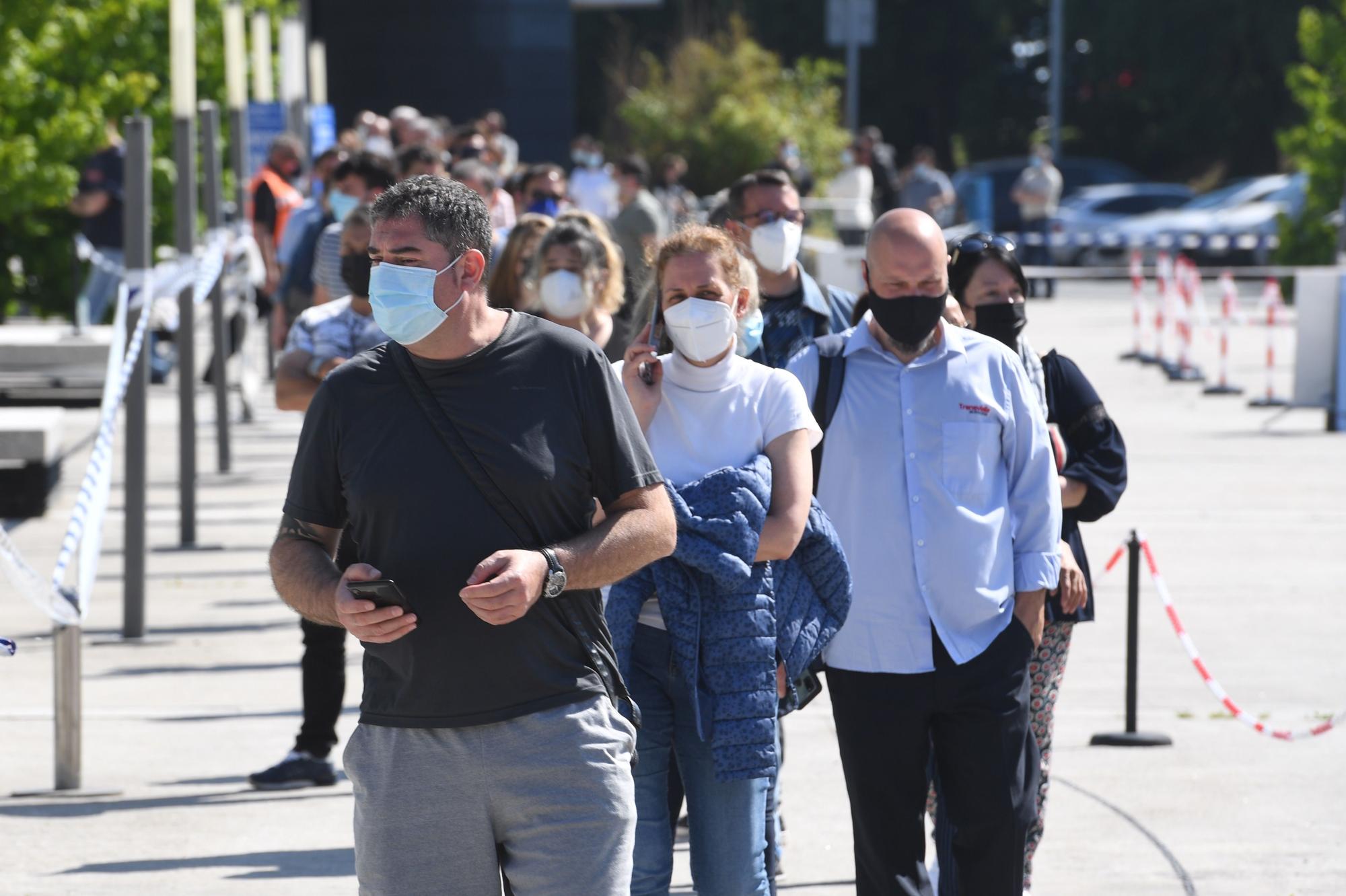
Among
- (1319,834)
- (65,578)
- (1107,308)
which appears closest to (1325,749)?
(1319,834)

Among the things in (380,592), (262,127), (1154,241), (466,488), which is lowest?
(380,592)

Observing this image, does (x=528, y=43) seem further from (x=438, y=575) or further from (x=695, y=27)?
(x=438, y=575)

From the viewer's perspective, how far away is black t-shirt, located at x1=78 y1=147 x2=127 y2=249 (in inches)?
696

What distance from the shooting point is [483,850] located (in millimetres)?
3801

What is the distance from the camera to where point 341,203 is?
10180 mm

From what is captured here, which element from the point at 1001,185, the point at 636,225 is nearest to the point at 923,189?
the point at 1001,185

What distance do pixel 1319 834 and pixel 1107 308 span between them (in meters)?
22.7

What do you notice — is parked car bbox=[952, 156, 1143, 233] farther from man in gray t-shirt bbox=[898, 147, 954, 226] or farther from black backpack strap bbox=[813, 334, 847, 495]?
black backpack strap bbox=[813, 334, 847, 495]

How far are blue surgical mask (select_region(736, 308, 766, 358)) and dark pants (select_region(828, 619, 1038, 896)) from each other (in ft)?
2.75

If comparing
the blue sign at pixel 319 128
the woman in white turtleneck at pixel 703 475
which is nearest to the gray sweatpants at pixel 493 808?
the woman in white turtleneck at pixel 703 475

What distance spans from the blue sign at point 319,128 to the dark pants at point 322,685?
15365mm

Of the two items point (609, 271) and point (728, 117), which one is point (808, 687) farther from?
point (728, 117)

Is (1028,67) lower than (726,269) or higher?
higher

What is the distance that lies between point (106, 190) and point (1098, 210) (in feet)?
88.5
